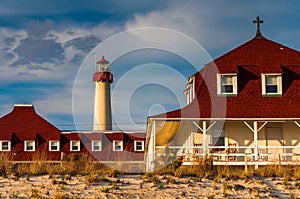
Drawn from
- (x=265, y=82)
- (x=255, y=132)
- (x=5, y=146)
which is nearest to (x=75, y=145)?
(x=5, y=146)

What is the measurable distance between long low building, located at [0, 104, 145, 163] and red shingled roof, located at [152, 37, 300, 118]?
79.0 feet

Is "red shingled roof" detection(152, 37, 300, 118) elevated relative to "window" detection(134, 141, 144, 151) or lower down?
elevated

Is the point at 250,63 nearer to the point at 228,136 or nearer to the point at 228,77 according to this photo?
the point at 228,77

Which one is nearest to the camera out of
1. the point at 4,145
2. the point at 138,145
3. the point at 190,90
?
the point at 190,90

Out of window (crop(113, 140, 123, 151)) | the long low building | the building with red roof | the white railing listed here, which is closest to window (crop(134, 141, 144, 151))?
the long low building

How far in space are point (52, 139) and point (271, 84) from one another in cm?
2980

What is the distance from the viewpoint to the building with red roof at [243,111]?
29297 mm

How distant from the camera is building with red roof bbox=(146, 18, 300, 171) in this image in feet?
96.1

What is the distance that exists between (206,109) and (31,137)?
29497 millimetres

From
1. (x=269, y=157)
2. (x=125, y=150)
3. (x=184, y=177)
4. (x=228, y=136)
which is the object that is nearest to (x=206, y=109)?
(x=228, y=136)

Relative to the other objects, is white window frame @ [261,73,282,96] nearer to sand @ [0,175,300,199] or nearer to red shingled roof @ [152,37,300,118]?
red shingled roof @ [152,37,300,118]

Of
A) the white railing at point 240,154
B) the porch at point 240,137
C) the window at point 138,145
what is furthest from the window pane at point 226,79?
the window at point 138,145

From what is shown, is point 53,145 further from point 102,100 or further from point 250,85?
point 250,85

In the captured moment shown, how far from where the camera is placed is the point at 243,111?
3012cm
